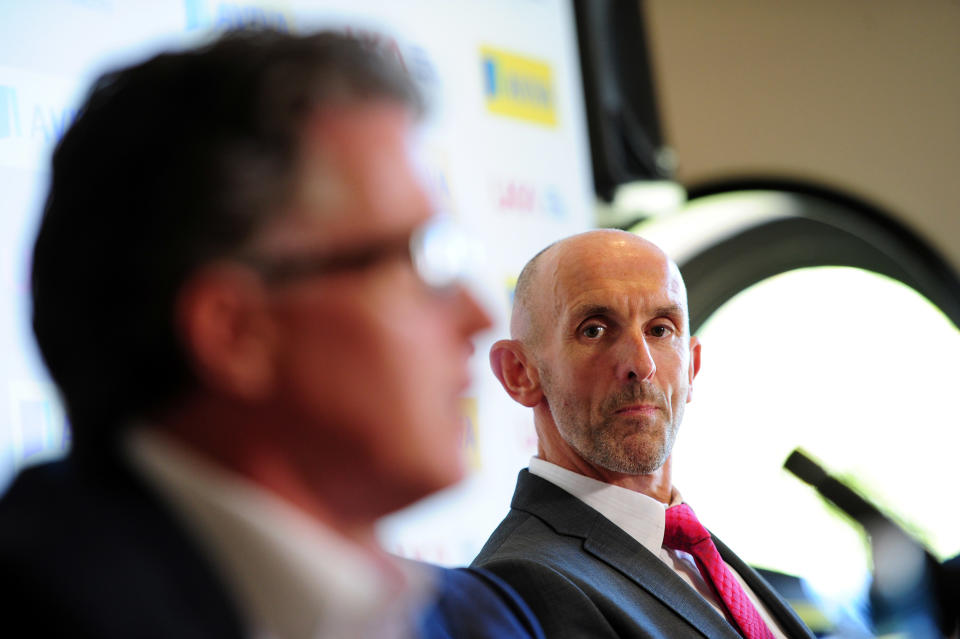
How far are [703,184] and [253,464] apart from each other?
14.9ft

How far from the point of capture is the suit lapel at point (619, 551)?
1.90 m

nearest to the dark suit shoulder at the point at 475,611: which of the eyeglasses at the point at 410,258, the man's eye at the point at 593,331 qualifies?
the eyeglasses at the point at 410,258

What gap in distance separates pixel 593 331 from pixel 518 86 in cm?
135

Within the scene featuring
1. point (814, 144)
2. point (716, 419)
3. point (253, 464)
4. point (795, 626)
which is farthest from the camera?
point (814, 144)

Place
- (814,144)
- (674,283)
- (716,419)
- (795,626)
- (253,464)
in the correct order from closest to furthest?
1. (253,464)
2. (795,626)
3. (674,283)
4. (716,419)
5. (814,144)

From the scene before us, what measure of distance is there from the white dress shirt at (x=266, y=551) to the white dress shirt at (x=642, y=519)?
1.29 metres

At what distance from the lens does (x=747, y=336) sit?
16.6 feet

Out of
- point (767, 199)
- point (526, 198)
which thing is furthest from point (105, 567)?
point (767, 199)

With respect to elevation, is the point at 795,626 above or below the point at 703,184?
below

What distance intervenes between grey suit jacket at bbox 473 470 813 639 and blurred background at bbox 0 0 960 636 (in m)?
0.93

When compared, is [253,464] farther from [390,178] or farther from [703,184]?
[703,184]

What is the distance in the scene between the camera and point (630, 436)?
2.13m

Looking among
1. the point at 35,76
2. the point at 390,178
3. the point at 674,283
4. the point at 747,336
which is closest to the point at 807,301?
the point at 747,336

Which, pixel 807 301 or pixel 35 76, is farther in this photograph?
pixel 807 301
